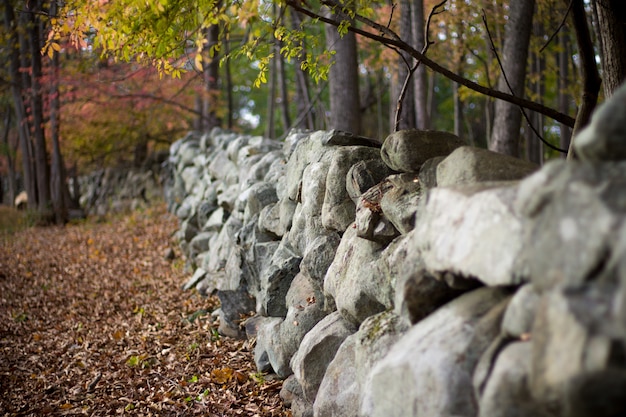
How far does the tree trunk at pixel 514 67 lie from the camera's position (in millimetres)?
7117

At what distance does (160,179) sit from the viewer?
48.0 feet

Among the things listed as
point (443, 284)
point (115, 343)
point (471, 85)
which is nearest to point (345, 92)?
point (471, 85)

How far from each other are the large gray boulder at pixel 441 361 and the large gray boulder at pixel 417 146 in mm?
1374

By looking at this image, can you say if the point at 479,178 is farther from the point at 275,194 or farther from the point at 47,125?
the point at 47,125

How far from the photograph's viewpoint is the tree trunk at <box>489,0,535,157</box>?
7.12 meters

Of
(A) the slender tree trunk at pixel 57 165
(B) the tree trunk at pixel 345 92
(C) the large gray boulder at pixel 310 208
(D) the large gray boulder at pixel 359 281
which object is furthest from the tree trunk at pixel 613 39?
(A) the slender tree trunk at pixel 57 165

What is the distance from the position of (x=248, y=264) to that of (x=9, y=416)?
257 cm

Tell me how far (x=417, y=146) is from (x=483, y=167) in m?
0.86

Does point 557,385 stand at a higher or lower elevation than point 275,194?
lower

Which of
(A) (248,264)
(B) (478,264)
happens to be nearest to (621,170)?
(B) (478,264)

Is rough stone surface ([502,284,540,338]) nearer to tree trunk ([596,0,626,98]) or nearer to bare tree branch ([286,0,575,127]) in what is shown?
bare tree branch ([286,0,575,127])

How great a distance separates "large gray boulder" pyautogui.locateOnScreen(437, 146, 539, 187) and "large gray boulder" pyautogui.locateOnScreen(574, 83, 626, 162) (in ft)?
2.89

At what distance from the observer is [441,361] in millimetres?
2365

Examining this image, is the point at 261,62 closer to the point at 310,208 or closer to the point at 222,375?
the point at 310,208
